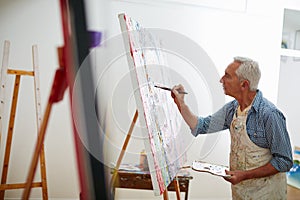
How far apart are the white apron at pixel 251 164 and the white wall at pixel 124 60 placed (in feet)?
3.14

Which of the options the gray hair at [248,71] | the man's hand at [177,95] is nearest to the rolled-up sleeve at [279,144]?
the gray hair at [248,71]

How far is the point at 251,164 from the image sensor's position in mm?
1572

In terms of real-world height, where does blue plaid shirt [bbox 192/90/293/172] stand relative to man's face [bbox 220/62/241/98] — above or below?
below

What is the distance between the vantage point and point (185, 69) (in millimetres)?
2781

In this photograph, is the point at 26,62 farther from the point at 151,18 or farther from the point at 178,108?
the point at 178,108

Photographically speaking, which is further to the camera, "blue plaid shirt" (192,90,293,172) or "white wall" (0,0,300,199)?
"white wall" (0,0,300,199)

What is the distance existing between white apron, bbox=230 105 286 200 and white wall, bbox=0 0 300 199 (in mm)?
956

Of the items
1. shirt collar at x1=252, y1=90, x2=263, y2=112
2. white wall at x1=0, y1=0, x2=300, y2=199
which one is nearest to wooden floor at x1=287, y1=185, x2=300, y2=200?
white wall at x1=0, y1=0, x2=300, y2=199

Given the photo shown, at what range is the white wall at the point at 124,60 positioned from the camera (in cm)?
246

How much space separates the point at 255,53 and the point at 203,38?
0.55 metres

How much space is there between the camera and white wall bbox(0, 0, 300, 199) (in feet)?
8.05

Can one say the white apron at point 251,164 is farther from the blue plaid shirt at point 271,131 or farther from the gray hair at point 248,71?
the gray hair at point 248,71

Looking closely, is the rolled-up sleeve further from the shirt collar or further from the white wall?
the white wall

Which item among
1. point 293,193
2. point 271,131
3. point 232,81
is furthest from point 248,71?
point 293,193
